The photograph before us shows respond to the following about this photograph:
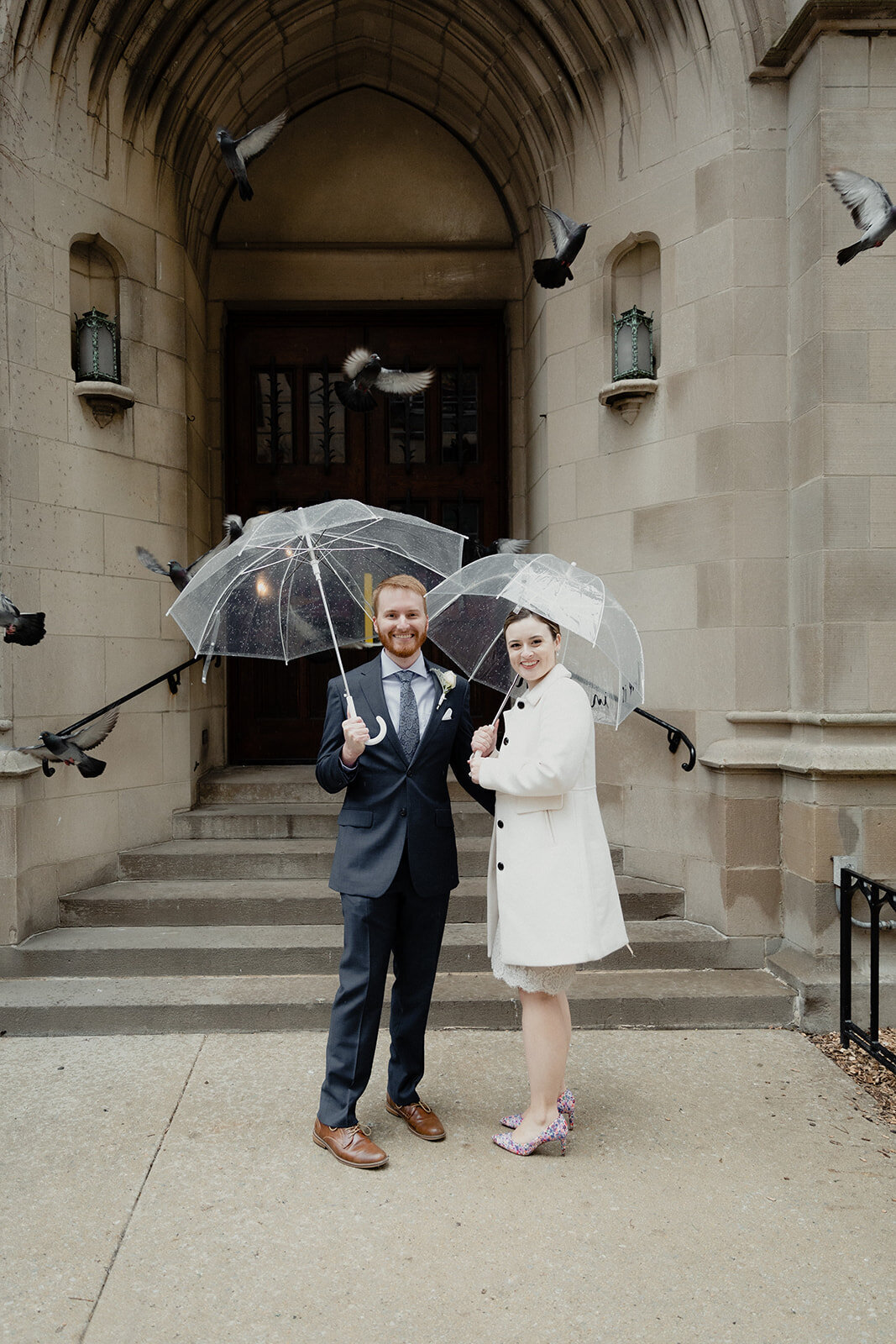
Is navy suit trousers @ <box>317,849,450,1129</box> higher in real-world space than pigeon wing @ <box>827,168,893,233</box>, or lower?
lower

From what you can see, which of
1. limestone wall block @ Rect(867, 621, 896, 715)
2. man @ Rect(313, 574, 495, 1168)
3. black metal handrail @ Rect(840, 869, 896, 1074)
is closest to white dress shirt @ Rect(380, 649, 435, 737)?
man @ Rect(313, 574, 495, 1168)

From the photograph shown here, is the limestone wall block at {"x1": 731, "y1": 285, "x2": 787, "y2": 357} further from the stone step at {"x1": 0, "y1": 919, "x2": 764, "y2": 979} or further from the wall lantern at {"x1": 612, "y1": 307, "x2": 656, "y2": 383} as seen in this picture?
the stone step at {"x1": 0, "y1": 919, "x2": 764, "y2": 979}

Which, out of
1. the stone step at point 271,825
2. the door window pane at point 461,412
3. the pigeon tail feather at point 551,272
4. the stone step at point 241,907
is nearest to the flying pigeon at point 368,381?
the pigeon tail feather at point 551,272

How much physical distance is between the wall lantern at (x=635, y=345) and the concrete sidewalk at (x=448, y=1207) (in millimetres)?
3504

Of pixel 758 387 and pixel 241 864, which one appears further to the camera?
pixel 241 864

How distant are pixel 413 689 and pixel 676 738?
2.27 meters

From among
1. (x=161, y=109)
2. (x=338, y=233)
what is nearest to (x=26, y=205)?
(x=161, y=109)

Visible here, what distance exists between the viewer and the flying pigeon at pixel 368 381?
5516 mm

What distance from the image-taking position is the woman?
2.97m

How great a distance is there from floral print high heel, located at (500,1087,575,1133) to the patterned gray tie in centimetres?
134

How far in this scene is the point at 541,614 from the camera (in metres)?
2.97

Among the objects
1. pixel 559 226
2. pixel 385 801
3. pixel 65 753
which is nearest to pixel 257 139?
pixel 559 226

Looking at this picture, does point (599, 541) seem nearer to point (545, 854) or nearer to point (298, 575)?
point (298, 575)

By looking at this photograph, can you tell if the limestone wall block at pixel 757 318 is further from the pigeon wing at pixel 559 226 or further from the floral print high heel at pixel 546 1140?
the floral print high heel at pixel 546 1140
